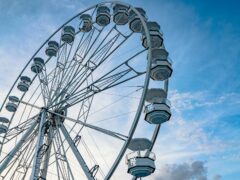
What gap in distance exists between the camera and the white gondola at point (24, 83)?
23.9 metres

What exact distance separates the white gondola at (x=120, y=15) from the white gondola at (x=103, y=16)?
24.2 inches

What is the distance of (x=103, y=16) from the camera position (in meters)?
22.0

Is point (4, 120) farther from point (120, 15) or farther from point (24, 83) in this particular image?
point (120, 15)

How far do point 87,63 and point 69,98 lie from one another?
273 centimetres

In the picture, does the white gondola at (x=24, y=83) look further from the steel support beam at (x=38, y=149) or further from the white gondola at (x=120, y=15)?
the white gondola at (x=120, y=15)

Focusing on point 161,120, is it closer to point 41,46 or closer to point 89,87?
point 89,87

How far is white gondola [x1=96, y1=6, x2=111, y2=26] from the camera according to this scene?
21922 millimetres

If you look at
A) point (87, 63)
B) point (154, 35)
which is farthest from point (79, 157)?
point (154, 35)

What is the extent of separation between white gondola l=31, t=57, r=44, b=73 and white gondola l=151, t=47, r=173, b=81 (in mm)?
8789

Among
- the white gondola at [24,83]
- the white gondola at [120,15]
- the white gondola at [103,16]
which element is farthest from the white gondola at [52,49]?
the white gondola at [120,15]

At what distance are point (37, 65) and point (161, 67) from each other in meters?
9.60

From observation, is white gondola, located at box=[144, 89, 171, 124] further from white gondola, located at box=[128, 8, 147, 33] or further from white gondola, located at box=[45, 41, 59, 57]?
white gondola, located at box=[45, 41, 59, 57]

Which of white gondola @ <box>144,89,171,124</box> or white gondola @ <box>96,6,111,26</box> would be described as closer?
white gondola @ <box>144,89,171,124</box>

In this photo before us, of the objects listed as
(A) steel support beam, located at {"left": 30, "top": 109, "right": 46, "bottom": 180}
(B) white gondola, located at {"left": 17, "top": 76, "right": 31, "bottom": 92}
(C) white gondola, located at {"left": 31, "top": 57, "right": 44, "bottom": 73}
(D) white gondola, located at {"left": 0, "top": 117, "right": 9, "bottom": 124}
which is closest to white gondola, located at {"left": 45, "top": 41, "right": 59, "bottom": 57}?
(C) white gondola, located at {"left": 31, "top": 57, "right": 44, "bottom": 73}
